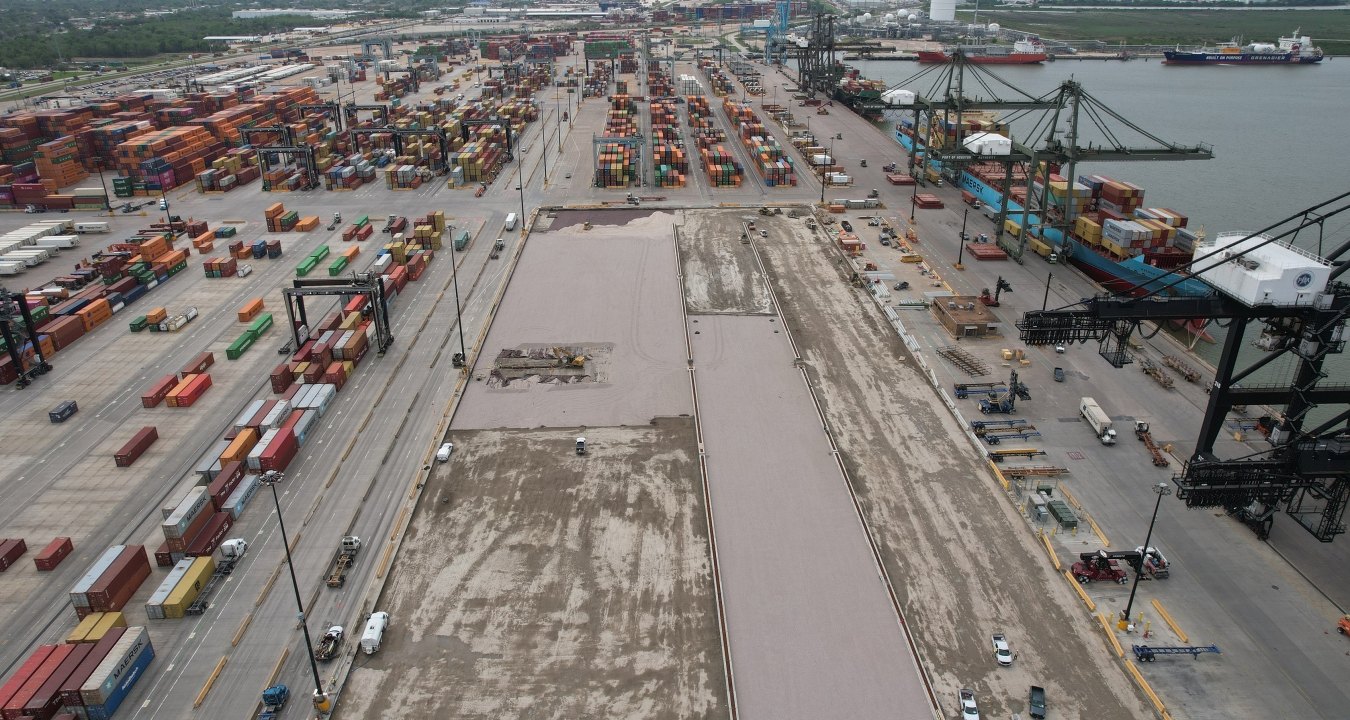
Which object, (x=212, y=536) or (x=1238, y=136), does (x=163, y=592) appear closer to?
(x=212, y=536)

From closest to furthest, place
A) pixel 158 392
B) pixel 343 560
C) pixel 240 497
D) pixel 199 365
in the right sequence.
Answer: pixel 343 560, pixel 240 497, pixel 158 392, pixel 199 365

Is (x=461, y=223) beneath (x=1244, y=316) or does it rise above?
beneath

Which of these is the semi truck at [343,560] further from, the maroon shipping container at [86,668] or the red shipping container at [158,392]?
the red shipping container at [158,392]

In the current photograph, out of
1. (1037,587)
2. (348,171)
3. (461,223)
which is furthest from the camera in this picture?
(348,171)

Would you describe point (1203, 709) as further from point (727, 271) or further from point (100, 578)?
point (727, 271)

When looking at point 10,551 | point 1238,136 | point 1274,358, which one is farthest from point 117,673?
point 1238,136

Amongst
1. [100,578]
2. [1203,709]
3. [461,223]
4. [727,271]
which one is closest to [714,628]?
[1203,709]

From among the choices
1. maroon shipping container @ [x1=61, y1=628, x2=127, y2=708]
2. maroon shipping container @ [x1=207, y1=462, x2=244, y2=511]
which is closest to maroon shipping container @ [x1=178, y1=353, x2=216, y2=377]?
maroon shipping container @ [x1=207, y1=462, x2=244, y2=511]
